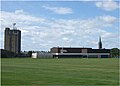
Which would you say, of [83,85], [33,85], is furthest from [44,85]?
[83,85]

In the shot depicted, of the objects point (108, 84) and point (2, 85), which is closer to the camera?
point (2, 85)

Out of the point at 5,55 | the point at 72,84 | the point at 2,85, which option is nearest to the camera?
the point at 2,85

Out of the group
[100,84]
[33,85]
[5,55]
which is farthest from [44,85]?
[5,55]

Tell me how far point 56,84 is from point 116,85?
350 centimetres

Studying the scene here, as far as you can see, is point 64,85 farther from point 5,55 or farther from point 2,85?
point 5,55

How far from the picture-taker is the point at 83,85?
19.1 m

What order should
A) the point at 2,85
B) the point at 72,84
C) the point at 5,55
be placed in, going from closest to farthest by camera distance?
the point at 2,85, the point at 72,84, the point at 5,55

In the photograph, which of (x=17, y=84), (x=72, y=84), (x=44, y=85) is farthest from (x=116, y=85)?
(x=17, y=84)

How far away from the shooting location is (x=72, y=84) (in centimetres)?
1966

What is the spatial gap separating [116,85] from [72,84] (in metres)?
2.58

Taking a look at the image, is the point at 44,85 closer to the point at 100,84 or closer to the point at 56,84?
the point at 56,84

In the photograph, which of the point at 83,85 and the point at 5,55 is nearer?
the point at 83,85

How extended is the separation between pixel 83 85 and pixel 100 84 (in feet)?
4.66

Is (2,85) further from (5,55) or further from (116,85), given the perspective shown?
(5,55)
